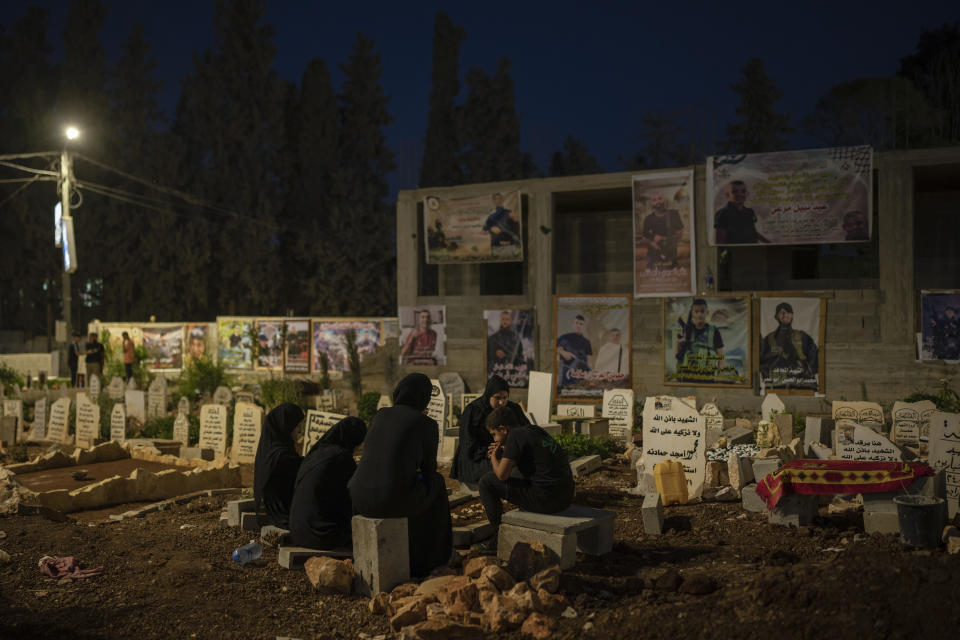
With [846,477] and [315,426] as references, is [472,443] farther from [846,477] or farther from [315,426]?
[846,477]

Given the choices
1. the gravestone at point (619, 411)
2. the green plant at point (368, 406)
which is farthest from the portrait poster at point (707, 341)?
the green plant at point (368, 406)

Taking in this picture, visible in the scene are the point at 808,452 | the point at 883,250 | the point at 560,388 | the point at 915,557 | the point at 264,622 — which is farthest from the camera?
the point at 560,388

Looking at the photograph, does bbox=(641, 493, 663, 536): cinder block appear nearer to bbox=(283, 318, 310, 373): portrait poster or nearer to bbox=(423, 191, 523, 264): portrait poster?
bbox=(423, 191, 523, 264): portrait poster

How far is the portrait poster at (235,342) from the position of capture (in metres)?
26.1

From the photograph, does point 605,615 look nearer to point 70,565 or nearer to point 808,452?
point 70,565

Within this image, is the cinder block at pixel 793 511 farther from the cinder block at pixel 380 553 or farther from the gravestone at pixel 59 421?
the gravestone at pixel 59 421

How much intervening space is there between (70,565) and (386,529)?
9.37 ft

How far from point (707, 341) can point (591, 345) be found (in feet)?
8.37

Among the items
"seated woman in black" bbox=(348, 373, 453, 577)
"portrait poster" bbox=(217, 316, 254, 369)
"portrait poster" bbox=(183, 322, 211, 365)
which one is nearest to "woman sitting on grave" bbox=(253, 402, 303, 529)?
"seated woman in black" bbox=(348, 373, 453, 577)

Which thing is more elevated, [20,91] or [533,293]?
[20,91]

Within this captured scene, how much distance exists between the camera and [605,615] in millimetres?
5371

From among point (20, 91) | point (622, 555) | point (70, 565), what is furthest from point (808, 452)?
point (20, 91)

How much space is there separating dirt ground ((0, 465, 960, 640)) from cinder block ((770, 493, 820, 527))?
0.14m

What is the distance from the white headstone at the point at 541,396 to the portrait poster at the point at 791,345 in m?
5.89
